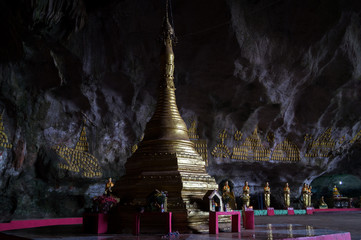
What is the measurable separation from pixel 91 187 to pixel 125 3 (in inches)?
269

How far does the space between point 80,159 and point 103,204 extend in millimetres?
7310

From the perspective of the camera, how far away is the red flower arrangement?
5.13 meters

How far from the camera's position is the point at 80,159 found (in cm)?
1202

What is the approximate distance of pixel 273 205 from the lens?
1705 centimetres

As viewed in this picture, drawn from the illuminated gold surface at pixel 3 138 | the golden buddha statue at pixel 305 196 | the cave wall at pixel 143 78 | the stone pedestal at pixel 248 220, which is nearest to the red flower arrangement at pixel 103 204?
the stone pedestal at pixel 248 220

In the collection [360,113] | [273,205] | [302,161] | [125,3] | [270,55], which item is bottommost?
[273,205]

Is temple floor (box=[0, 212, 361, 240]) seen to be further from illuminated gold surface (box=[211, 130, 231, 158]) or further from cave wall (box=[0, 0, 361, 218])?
illuminated gold surface (box=[211, 130, 231, 158])

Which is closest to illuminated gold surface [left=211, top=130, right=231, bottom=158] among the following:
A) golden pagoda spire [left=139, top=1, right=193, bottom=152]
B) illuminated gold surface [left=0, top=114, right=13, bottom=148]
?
illuminated gold surface [left=0, top=114, right=13, bottom=148]

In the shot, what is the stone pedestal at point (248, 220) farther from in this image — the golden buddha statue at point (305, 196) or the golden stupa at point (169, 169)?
the golden buddha statue at point (305, 196)

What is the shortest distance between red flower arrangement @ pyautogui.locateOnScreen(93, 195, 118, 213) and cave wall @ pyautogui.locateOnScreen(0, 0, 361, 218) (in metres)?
5.59

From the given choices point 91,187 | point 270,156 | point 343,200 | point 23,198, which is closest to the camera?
point 23,198

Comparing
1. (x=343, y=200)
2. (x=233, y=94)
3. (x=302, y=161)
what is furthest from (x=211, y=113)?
(x=343, y=200)

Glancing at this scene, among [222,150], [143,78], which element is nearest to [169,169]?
[143,78]

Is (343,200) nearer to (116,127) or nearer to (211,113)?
(211,113)
